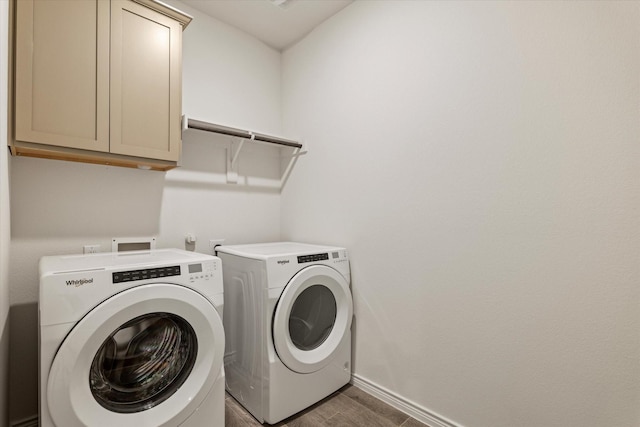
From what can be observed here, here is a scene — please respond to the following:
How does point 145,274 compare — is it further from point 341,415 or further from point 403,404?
point 403,404

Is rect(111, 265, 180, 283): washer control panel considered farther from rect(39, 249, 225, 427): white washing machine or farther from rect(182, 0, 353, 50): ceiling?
rect(182, 0, 353, 50): ceiling

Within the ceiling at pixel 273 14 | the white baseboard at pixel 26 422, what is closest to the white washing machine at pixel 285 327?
the white baseboard at pixel 26 422

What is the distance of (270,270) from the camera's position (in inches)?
62.3

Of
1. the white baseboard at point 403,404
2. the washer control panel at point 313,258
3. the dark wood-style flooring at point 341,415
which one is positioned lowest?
the dark wood-style flooring at point 341,415

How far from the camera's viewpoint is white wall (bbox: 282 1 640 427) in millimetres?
1114

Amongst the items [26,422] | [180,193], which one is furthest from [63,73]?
[26,422]

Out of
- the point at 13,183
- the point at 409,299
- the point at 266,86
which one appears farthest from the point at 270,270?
the point at 266,86

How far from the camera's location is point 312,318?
1.91m

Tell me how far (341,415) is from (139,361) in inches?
43.5

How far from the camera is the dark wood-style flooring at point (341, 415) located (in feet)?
5.32

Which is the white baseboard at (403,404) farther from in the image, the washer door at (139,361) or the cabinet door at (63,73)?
the cabinet door at (63,73)

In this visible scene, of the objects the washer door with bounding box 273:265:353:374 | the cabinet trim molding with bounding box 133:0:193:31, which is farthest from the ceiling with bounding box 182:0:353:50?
the washer door with bounding box 273:265:353:374

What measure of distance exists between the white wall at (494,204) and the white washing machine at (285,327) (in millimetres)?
192

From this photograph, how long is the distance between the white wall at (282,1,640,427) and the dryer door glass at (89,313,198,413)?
1.09 meters
